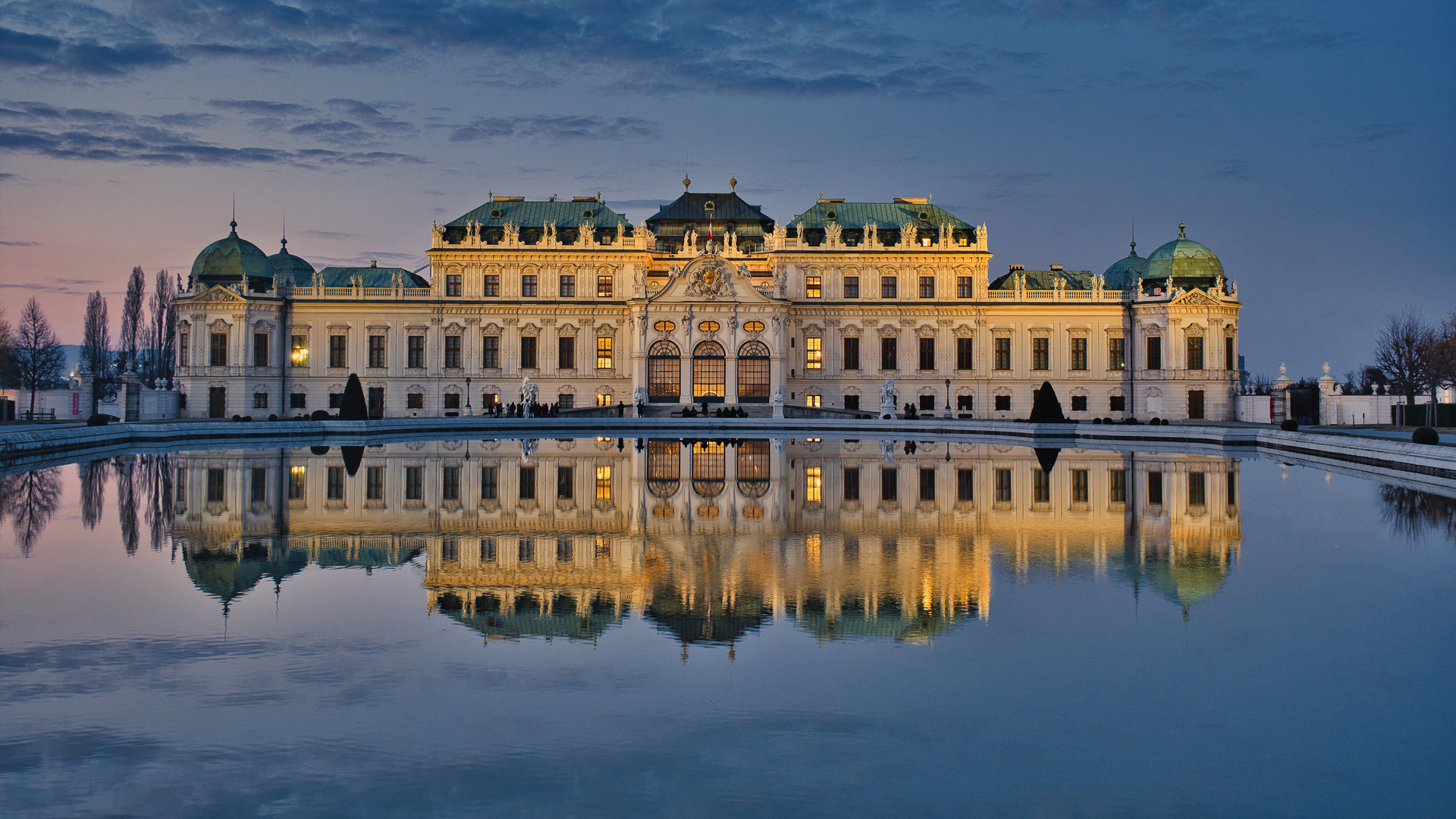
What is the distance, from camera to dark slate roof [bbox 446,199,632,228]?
73.7m

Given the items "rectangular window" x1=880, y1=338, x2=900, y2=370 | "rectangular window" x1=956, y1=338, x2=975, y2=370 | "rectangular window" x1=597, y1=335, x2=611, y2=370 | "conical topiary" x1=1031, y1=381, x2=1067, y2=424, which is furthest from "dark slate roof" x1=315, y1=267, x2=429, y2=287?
"conical topiary" x1=1031, y1=381, x2=1067, y2=424

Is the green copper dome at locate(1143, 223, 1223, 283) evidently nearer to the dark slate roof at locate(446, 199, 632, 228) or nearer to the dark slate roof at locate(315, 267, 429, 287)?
the dark slate roof at locate(446, 199, 632, 228)

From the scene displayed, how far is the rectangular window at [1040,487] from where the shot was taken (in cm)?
2114

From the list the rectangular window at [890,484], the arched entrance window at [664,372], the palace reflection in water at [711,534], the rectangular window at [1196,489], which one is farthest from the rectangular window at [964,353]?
the rectangular window at [890,484]

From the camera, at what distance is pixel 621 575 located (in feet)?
41.7

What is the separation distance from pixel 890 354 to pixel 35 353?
213ft

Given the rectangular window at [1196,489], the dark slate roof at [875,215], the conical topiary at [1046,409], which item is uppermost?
the dark slate roof at [875,215]

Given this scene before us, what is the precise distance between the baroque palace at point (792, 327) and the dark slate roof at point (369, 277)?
1905 millimetres

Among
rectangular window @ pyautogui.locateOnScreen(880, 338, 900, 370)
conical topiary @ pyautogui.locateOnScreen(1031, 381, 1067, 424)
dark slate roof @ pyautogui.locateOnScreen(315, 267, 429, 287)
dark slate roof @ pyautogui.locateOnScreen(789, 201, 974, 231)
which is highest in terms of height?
dark slate roof @ pyautogui.locateOnScreen(789, 201, 974, 231)

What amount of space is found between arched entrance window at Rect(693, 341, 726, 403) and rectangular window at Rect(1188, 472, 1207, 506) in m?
44.9

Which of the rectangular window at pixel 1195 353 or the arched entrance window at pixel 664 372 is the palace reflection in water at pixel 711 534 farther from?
the rectangular window at pixel 1195 353

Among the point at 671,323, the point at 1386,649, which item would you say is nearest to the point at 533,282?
the point at 671,323

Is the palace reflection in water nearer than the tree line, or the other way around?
the palace reflection in water

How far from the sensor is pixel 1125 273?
3056 inches
